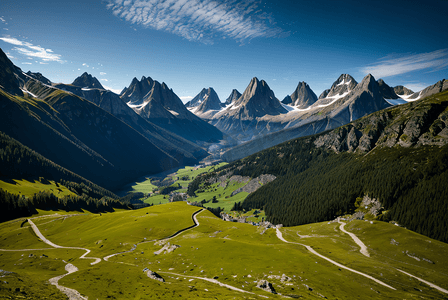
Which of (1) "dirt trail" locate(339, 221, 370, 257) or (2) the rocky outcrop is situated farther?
(2) the rocky outcrop

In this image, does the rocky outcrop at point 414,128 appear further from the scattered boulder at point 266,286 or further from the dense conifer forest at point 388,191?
the scattered boulder at point 266,286

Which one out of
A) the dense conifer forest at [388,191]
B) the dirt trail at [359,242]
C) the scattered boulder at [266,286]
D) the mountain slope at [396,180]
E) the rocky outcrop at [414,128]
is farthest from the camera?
the rocky outcrop at [414,128]

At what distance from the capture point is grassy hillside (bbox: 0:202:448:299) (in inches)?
1420

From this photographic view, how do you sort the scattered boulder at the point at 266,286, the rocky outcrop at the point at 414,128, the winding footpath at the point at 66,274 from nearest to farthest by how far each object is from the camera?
the winding footpath at the point at 66,274 → the scattered boulder at the point at 266,286 → the rocky outcrop at the point at 414,128

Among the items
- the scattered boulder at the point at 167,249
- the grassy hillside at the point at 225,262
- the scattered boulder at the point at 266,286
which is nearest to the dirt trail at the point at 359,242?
the grassy hillside at the point at 225,262

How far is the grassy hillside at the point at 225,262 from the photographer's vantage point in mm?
36062

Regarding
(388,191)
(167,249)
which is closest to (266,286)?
(167,249)

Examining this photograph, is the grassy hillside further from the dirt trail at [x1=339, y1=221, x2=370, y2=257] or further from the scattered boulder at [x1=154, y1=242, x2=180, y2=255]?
the scattered boulder at [x1=154, y1=242, x2=180, y2=255]

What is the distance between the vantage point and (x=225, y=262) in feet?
166

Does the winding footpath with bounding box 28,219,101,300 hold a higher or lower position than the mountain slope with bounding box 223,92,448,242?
lower

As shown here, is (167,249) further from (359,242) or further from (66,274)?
(359,242)

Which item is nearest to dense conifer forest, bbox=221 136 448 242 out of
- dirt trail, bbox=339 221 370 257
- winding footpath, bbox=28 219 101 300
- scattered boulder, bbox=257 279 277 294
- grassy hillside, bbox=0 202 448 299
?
grassy hillside, bbox=0 202 448 299

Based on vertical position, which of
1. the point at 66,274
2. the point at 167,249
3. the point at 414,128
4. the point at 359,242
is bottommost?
the point at 167,249

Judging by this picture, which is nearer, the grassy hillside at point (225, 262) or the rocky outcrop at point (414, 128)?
the grassy hillside at point (225, 262)
